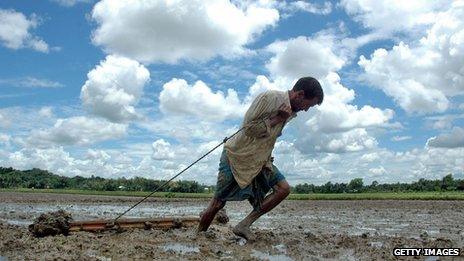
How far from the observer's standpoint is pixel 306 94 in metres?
6.04

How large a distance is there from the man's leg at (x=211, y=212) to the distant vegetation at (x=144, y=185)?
3368 centimetres

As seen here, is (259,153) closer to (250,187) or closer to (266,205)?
(250,187)

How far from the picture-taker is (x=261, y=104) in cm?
614

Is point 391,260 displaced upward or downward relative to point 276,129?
downward

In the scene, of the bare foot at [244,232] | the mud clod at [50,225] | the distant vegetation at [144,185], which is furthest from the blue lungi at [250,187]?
the distant vegetation at [144,185]

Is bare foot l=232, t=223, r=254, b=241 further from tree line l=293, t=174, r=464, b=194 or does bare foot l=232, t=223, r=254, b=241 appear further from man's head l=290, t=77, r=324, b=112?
tree line l=293, t=174, r=464, b=194

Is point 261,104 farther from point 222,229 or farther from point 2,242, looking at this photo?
point 2,242

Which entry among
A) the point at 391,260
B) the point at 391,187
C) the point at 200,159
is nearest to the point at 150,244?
the point at 200,159

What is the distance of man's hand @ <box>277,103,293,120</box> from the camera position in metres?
6.02

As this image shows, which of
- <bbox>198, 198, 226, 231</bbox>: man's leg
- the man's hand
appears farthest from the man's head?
<bbox>198, 198, 226, 231</bbox>: man's leg

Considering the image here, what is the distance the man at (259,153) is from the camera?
609cm

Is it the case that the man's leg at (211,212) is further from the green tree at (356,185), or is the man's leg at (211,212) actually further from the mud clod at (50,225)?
the green tree at (356,185)

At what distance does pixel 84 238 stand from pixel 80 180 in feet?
239

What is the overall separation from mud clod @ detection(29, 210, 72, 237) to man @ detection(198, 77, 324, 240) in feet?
6.31
